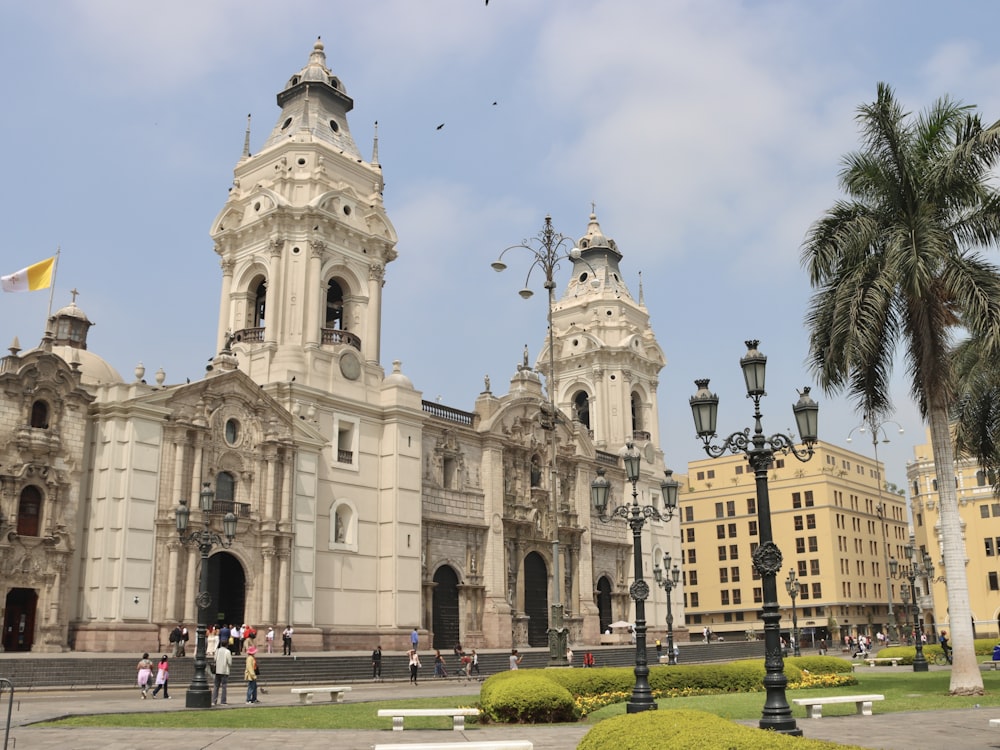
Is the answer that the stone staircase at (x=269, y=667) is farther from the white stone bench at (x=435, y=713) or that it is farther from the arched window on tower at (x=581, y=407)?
the arched window on tower at (x=581, y=407)

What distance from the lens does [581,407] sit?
219 feet

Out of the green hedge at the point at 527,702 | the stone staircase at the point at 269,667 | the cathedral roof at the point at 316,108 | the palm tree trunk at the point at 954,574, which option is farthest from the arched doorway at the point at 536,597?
the green hedge at the point at 527,702

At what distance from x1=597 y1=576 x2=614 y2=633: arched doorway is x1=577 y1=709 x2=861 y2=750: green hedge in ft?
165

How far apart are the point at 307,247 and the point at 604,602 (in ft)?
93.8

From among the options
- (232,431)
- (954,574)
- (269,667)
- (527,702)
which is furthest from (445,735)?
(232,431)

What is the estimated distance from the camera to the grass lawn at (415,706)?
18.9 metres

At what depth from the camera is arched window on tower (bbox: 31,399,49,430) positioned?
34219 millimetres

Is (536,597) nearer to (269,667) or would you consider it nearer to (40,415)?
(269,667)

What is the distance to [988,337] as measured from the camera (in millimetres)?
21359

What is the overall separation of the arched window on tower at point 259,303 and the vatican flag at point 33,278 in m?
12.7

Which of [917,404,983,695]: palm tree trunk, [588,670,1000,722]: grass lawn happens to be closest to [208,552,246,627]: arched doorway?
[588,670,1000,722]: grass lawn

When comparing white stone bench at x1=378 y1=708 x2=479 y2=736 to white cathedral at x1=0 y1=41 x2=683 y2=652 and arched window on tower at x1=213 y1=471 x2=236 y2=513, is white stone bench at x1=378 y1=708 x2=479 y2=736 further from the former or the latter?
arched window on tower at x1=213 y1=471 x2=236 y2=513

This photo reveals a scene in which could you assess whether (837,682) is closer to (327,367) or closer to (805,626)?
(327,367)

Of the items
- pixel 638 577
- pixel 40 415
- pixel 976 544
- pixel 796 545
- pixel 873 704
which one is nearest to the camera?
pixel 638 577
